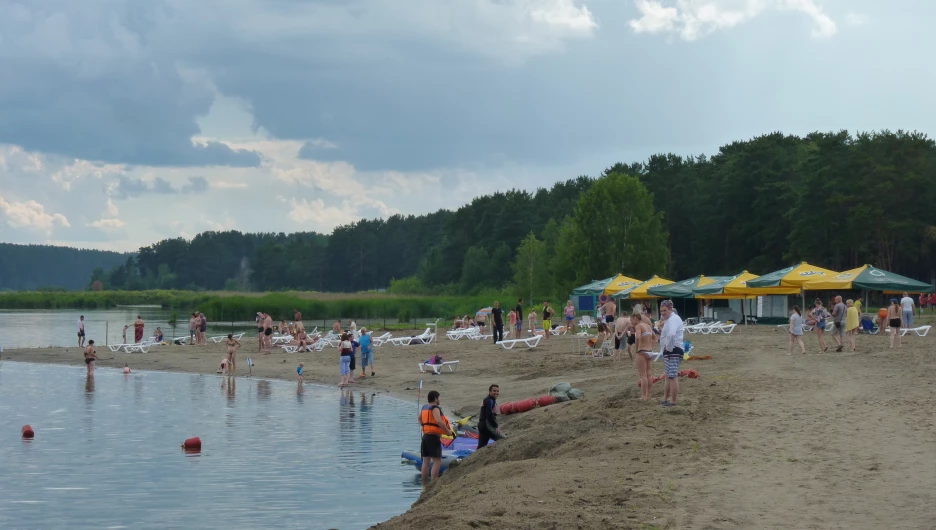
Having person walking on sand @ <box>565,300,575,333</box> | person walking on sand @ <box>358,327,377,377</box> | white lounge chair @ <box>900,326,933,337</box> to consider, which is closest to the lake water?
person walking on sand @ <box>358,327,377,377</box>

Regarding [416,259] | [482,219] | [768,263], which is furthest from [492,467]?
[416,259]

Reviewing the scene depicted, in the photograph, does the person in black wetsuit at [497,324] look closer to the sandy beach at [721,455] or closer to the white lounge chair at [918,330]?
the sandy beach at [721,455]

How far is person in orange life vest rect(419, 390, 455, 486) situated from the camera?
1279 cm

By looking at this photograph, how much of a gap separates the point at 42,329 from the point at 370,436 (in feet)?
166

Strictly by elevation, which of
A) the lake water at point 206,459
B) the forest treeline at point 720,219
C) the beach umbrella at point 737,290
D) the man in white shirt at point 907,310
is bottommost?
the lake water at point 206,459

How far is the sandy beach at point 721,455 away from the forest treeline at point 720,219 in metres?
36.4

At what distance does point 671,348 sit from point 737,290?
22.5 meters

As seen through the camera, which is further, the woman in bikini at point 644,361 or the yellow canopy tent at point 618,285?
the yellow canopy tent at point 618,285

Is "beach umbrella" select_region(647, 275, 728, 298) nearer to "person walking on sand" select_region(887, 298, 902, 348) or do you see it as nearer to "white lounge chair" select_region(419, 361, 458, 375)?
"person walking on sand" select_region(887, 298, 902, 348)

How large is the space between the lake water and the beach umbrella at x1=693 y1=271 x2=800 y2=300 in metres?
15.9

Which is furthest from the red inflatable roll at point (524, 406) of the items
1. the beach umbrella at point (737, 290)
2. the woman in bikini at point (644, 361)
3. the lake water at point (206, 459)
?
the beach umbrella at point (737, 290)

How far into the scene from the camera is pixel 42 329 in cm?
6234

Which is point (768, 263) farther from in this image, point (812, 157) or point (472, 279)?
point (472, 279)

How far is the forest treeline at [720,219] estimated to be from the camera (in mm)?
55938
